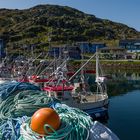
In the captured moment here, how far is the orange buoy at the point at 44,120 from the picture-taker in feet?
23.9

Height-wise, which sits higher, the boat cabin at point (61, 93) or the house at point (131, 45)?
the house at point (131, 45)

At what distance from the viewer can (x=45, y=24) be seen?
539ft

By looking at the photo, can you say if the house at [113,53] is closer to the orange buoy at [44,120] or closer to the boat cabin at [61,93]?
the boat cabin at [61,93]

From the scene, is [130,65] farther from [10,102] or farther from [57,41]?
[10,102]

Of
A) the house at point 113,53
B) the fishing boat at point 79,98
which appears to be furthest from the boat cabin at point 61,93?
the house at point 113,53

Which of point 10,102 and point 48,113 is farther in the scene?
point 10,102

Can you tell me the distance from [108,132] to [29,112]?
228 centimetres

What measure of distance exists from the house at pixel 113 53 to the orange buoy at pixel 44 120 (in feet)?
363

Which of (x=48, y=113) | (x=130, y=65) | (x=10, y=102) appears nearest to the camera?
(x=48, y=113)

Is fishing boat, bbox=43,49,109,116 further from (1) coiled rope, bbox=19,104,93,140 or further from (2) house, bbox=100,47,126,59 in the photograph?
(2) house, bbox=100,47,126,59

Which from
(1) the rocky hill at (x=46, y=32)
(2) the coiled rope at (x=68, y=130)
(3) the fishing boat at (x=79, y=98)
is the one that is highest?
(1) the rocky hill at (x=46, y=32)

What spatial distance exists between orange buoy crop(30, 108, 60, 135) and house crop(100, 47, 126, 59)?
11056 centimetres

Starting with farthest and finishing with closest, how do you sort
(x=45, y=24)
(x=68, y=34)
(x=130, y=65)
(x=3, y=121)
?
(x=45, y=24) → (x=68, y=34) → (x=130, y=65) → (x=3, y=121)

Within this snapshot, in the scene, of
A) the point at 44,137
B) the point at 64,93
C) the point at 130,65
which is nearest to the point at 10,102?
the point at 44,137
